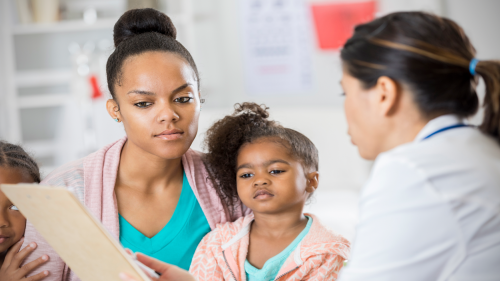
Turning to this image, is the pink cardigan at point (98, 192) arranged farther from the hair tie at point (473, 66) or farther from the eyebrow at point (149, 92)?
the hair tie at point (473, 66)

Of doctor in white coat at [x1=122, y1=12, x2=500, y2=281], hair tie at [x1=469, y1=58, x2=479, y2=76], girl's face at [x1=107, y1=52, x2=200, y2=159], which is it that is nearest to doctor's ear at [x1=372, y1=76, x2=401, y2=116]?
doctor in white coat at [x1=122, y1=12, x2=500, y2=281]

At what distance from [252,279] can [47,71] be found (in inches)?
99.1

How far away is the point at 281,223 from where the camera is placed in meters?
1.41

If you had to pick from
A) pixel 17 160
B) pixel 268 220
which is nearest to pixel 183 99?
pixel 268 220

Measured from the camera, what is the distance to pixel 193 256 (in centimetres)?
142

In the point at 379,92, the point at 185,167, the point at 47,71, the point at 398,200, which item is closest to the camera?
the point at 398,200

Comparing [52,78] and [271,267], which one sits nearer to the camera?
[271,267]

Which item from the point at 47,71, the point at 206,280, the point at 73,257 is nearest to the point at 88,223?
the point at 73,257

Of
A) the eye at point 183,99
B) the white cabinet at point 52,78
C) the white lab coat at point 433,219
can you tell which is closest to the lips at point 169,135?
the eye at point 183,99

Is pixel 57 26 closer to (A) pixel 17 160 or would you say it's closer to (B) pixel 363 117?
(A) pixel 17 160

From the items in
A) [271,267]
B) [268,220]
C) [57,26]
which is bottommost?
[271,267]

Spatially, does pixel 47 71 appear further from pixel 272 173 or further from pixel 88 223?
pixel 88 223

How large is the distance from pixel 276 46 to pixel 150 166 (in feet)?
6.96

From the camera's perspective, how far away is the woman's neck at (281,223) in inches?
55.5
